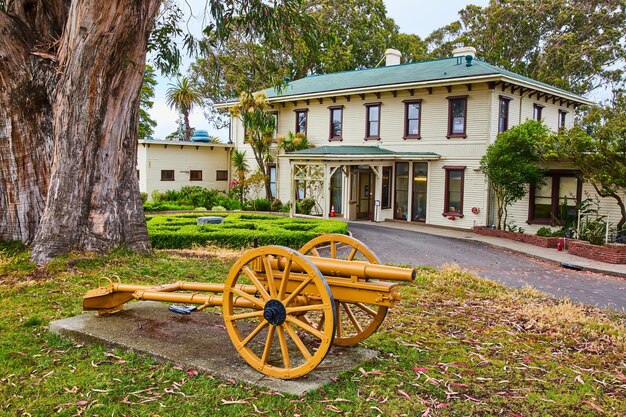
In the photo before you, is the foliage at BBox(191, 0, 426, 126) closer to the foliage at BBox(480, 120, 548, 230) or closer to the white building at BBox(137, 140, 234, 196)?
the white building at BBox(137, 140, 234, 196)

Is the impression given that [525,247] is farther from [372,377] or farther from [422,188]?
[372,377]

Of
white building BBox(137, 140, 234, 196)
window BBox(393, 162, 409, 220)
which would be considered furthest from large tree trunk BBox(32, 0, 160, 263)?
white building BBox(137, 140, 234, 196)

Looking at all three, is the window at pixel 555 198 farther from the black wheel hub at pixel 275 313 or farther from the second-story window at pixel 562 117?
the black wheel hub at pixel 275 313

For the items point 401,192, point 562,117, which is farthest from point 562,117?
point 401,192

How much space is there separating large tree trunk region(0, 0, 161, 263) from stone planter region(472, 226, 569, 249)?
45.3ft

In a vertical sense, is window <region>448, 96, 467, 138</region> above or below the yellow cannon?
above

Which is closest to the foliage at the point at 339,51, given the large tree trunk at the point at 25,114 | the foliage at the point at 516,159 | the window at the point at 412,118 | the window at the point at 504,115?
the window at the point at 412,118

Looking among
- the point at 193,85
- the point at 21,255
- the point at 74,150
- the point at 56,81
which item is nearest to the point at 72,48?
the point at 56,81

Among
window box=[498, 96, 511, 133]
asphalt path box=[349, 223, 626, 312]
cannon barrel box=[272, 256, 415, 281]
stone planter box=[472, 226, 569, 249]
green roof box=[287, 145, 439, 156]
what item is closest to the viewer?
cannon barrel box=[272, 256, 415, 281]

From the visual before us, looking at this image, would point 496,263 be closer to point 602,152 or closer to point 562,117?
point 602,152

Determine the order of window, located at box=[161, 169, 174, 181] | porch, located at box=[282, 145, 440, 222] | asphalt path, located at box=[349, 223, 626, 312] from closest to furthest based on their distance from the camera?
asphalt path, located at box=[349, 223, 626, 312]
porch, located at box=[282, 145, 440, 222]
window, located at box=[161, 169, 174, 181]

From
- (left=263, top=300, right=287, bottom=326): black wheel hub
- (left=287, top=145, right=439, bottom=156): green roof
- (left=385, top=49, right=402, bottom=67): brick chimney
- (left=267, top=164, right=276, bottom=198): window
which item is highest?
(left=385, top=49, right=402, bottom=67): brick chimney

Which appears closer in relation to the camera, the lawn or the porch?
the lawn

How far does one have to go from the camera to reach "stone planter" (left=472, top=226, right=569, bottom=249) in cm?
1928
